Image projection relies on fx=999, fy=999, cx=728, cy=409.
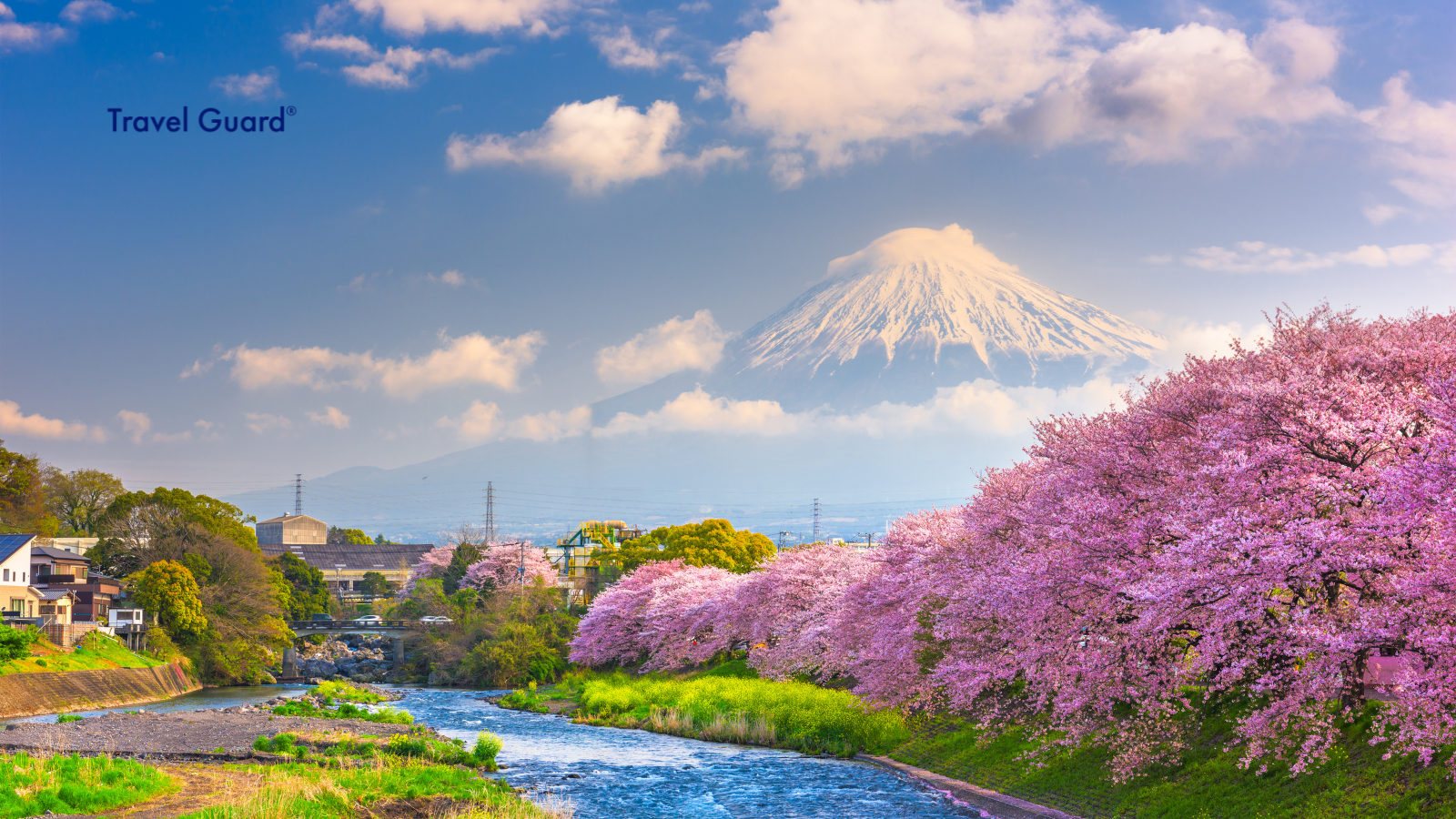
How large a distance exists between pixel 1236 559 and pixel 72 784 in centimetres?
2388

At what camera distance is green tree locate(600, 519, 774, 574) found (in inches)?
2889

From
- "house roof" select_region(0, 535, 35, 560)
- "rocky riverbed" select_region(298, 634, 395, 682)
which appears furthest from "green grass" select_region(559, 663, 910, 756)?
"house roof" select_region(0, 535, 35, 560)

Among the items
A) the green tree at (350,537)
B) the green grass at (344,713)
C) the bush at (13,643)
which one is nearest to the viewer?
the bush at (13,643)

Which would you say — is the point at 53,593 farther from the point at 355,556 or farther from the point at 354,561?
the point at 355,556

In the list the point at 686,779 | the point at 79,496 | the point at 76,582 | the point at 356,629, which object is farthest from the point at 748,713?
the point at 79,496

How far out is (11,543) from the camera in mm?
59812

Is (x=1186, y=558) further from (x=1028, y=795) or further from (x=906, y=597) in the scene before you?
(x=906, y=597)

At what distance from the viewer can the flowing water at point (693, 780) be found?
2620 centimetres

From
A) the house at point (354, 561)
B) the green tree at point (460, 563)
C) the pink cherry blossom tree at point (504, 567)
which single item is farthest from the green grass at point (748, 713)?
the house at point (354, 561)

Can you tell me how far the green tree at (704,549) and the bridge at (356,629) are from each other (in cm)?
1497

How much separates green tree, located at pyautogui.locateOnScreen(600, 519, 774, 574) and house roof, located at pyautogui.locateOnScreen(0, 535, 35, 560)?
38.0 m

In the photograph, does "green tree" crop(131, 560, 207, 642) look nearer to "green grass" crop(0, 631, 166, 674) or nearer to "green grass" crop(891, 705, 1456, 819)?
"green grass" crop(0, 631, 166, 674)

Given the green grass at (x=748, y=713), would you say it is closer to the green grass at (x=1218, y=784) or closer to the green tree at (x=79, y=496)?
the green grass at (x=1218, y=784)

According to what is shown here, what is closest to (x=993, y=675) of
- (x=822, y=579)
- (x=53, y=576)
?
(x=822, y=579)
